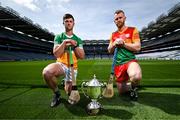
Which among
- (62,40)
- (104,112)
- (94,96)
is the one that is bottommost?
(104,112)

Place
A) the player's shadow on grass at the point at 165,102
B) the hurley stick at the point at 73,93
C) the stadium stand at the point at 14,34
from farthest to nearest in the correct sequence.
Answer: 1. the stadium stand at the point at 14,34
2. the hurley stick at the point at 73,93
3. the player's shadow on grass at the point at 165,102

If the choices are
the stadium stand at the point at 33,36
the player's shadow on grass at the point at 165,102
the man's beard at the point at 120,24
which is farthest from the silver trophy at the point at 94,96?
the stadium stand at the point at 33,36

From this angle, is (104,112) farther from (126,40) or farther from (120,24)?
(120,24)

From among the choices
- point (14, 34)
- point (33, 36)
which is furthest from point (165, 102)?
point (33, 36)

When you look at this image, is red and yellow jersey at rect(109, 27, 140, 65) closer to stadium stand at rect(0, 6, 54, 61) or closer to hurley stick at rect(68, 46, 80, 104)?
hurley stick at rect(68, 46, 80, 104)

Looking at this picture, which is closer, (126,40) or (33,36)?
(126,40)

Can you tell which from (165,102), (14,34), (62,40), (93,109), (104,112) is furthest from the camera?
(14,34)

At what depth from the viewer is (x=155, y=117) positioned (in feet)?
13.6

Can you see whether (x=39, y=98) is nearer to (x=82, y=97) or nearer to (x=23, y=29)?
(x=82, y=97)

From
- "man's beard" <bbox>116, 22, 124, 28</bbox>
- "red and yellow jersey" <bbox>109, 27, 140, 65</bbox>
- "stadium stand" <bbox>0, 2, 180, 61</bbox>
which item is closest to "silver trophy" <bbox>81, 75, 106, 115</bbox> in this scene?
"red and yellow jersey" <bbox>109, 27, 140, 65</bbox>

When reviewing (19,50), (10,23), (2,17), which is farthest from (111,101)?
(19,50)

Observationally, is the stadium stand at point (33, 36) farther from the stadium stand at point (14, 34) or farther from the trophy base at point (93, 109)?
the trophy base at point (93, 109)

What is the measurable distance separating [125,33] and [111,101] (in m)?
1.64

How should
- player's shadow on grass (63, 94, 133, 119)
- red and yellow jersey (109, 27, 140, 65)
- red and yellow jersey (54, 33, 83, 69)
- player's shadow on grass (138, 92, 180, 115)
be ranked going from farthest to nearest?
red and yellow jersey (109, 27, 140, 65) → red and yellow jersey (54, 33, 83, 69) → player's shadow on grass (138, 92, 180, 115) → player's shadow on grass (63, 94, 133, 119)
